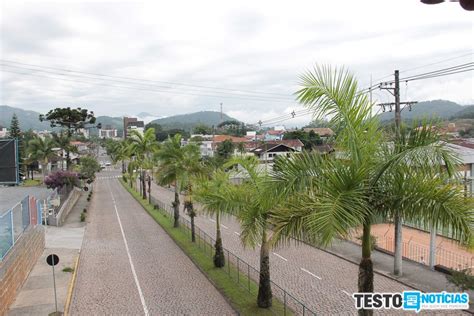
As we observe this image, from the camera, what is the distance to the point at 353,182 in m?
6.49

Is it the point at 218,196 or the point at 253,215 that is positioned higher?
the point at 218,196

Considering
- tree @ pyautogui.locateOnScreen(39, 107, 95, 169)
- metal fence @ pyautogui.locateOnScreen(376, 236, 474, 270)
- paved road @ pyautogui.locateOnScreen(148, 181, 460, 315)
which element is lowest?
paved road @ pyautogui.locateOnScreen(148, 181, 460, 315)

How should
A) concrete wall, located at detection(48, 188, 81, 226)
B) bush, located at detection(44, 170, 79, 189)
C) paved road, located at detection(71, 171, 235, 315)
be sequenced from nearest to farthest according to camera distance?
paved road, located at detection(71, 171, 235, 315) → concrete wall, located at detection(48, 188, 81, 226) → bush, located at detection(44, 170, 79, 189)

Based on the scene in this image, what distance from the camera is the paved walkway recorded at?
44.6 feet

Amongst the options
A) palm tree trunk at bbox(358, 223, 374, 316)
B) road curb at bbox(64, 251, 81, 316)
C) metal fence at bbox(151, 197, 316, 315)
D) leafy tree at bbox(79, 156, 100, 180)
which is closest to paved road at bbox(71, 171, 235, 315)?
road curb at bbox(64, 251, 81, 316)

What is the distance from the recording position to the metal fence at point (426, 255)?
57.4ft

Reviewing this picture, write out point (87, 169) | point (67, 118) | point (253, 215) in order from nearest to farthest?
1. point (253, 215)
2. point (67, 118)
3. point (87, 169)

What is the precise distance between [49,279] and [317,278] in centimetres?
1078

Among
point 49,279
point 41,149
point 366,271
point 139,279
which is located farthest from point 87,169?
point 366,271

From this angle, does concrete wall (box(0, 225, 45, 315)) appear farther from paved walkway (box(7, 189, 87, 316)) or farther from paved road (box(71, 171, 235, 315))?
paved road (box(71, 171, 235, 315))

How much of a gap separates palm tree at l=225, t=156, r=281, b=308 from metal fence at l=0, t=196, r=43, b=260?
25.7 ft

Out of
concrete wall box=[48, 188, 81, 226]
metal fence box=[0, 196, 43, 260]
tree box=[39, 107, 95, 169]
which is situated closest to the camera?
metal fence box=[0, 196, 43, 260]

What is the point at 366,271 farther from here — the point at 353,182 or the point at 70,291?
the point at 70,291

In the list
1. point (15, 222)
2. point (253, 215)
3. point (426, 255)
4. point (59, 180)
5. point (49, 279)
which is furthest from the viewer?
point (59, 180)
